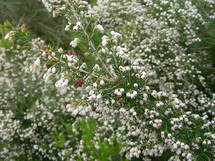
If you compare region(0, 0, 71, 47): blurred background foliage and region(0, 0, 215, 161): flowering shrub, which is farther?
region(0, 0, 71, 47): blurred background foliage

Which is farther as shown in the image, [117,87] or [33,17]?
[33,17]

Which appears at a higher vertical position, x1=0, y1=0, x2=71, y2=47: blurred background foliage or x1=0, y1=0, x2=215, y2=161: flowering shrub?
x1=0, y1=0, x2=71, y2=47: blurred background foliage

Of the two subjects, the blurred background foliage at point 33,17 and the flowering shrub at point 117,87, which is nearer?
the flowering shrub at point 117,87

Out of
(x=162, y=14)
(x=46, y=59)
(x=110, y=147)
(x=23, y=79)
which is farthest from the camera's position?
(x=23, y=79)

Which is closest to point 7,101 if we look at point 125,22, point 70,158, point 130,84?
point 70,158

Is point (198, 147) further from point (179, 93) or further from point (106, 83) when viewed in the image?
point (179, 93)

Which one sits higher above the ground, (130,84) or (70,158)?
(130,84)

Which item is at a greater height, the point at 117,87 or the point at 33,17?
the point at 33,17

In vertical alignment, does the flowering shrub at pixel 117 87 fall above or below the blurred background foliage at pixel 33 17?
below
